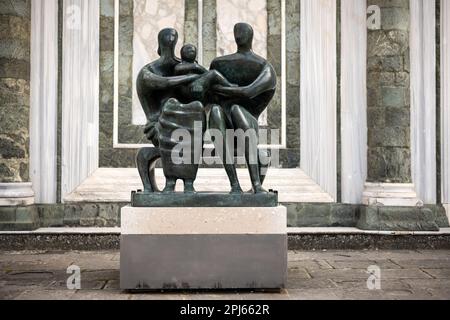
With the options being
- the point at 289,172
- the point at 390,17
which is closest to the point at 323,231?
the point at 289,172

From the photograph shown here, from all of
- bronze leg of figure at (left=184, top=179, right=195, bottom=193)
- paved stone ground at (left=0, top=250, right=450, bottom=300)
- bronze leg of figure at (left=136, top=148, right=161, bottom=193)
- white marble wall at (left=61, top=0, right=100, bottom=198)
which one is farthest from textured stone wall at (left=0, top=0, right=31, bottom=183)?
bronze leg of figure at (left=184, top=179, right=195, bottom=193)

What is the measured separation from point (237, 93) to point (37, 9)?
4.28 metres

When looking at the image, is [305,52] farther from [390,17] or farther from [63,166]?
[63,166]

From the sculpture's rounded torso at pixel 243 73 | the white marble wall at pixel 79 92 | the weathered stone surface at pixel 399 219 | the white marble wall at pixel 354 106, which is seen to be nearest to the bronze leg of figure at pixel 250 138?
the sculpture's rounded torso at pixel 243 73

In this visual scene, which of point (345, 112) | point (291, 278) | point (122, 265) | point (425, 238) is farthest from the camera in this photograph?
point (345, 112)

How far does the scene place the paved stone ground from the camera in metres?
4.75

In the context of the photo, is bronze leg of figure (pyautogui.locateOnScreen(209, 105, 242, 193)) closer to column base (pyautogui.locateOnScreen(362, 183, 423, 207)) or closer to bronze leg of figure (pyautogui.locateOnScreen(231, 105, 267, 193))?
bronze leg of figure (pyautogui.locateOnScreen(231, 105, 267, 193))

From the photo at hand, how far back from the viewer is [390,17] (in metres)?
7.82

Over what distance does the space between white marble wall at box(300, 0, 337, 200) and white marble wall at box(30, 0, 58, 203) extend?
3.47 metres

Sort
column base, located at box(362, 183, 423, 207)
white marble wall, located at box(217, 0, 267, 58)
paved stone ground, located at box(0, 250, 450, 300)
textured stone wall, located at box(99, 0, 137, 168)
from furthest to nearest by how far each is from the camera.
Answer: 1. white marble wall, located at box(217, 0, 267, 58)
2. textured stone wall, located at box(99, 0, 137, 168)
3. column base, located at box(362, 183, 423, 207)
4. paved stone ground, located at box(0, 250, 450, 300)

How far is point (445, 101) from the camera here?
8094mm

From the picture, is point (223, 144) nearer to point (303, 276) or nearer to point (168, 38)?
point (168, 38)

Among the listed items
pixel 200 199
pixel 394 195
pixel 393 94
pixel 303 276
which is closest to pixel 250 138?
pixel 200 199

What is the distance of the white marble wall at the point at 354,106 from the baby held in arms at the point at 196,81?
11.6 ft
